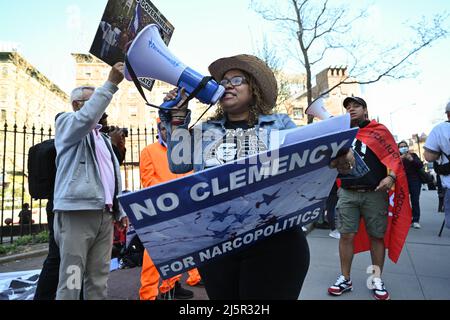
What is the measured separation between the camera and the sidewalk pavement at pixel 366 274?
2963mm

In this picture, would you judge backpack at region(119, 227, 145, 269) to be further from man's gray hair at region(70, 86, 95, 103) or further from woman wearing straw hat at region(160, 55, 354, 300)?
woman wearing straw hat at region(160, 55, 354, 300)

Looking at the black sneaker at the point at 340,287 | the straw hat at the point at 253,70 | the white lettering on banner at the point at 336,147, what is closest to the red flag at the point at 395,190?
the black sneaker at the point at 340,287

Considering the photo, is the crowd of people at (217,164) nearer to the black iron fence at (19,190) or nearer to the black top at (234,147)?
the black top at (234,147)

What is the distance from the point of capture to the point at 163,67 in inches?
52.2

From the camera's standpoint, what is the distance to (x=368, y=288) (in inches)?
120

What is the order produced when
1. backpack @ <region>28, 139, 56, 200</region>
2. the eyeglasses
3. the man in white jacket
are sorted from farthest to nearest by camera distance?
backpack @ <region>28, 139, 56, 200</region> → the man in white jacket → the eyeglasses

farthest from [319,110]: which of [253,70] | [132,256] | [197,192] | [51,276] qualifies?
[132,256]

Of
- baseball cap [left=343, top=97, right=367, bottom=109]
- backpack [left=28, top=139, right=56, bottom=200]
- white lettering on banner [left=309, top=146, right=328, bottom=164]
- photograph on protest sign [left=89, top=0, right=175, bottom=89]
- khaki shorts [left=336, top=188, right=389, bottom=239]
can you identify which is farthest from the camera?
baseball cap [left=343, top=97, right=367, bottom=109]

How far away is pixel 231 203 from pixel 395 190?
105 inches

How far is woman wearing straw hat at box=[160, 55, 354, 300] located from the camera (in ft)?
4.18

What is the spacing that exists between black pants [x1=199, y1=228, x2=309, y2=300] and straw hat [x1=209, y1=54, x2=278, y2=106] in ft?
2.42

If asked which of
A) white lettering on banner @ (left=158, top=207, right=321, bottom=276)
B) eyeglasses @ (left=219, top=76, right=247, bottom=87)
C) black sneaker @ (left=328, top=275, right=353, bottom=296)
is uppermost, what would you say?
eyeglasses @ (left=219, top=76, right=247, bottom=87)

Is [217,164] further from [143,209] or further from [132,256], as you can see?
[132,256]

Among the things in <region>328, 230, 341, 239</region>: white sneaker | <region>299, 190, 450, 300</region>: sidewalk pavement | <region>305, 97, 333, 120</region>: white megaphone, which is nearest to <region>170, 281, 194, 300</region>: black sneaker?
<region>299, 190, 450, 300</region>: sidewalk pavement
